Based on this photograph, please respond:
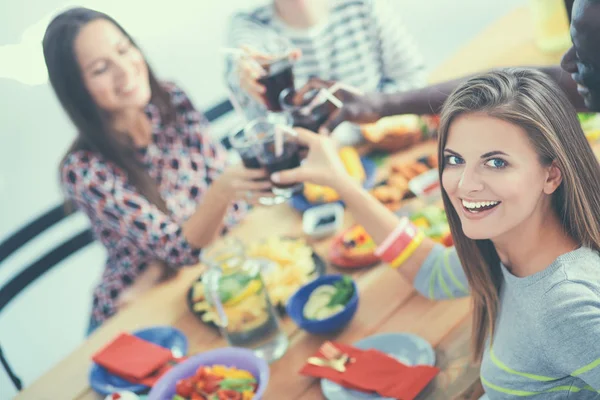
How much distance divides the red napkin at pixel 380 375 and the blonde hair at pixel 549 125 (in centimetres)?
41

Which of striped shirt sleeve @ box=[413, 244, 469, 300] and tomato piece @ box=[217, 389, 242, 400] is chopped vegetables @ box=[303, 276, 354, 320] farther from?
tomato piece @ box=[217, 389, 242, 400]

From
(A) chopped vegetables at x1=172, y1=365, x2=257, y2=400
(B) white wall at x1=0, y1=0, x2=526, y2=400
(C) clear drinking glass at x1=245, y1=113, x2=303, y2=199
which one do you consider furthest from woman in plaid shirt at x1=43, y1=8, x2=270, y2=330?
(B) white wall at x1=0, y1=0, x2=526, y2=400

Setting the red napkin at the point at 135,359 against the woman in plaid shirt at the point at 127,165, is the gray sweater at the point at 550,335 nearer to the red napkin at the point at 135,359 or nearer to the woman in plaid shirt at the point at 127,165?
the red napkin at the point at 135,359

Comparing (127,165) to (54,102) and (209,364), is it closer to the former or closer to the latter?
(209,364)

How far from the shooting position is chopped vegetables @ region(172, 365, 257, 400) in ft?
4.46

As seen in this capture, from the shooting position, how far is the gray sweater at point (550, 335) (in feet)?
3.36

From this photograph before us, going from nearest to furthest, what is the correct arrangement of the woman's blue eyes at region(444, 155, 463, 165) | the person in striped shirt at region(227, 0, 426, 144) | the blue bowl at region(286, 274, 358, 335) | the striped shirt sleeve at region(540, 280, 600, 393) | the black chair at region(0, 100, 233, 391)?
the striped shirt sleeve at region(540, 280, 600, 393)
the woman's blue eyes at region(444, 155, 463, 165)
the blue bowl at region(286, 274, 358, 335)
the black chair at region(0, 100, 233, 391)
the person in striped shirt at region(227, 0, 426, 144)

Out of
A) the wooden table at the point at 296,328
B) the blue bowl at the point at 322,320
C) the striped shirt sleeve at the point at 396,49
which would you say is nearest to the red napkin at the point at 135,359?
the wooden table at the point at 296,328

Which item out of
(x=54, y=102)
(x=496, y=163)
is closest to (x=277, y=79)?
(x=496, y=163)

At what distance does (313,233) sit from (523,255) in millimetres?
830

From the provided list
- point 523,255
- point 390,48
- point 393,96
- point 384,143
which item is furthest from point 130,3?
point 523,255

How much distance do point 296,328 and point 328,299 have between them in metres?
0.11

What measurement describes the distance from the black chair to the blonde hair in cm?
174

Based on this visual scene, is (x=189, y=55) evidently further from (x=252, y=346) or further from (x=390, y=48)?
(x=252, y=346)
